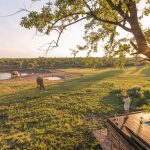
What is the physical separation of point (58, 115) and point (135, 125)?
8992 millimetres

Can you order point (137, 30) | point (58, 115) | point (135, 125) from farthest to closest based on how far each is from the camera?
→ 1. point (58, 115)
2. point (135, 125)
3. point (137, 30)

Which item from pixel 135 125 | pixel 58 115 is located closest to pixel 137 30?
pixel 135 125

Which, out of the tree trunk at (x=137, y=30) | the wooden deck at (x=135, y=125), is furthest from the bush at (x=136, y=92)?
the tree trunk at (x=137, y=30)

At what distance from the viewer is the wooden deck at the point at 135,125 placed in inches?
555

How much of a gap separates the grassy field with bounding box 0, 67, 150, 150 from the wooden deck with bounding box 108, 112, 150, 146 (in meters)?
2.34

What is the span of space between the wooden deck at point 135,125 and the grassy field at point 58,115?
2337 mm

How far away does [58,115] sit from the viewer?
23000 millimetres

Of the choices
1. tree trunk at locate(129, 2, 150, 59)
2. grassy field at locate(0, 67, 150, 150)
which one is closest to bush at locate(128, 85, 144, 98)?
grassy field at locate(0, 67, 150, 150)

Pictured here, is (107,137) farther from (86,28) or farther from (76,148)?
(86,28)

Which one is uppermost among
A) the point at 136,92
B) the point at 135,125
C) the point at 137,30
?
the point at 137,30

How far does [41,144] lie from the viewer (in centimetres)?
1734

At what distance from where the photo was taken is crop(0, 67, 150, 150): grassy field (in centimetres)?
1775

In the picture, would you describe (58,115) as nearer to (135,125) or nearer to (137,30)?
(135,125)

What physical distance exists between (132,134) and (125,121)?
3.12m
